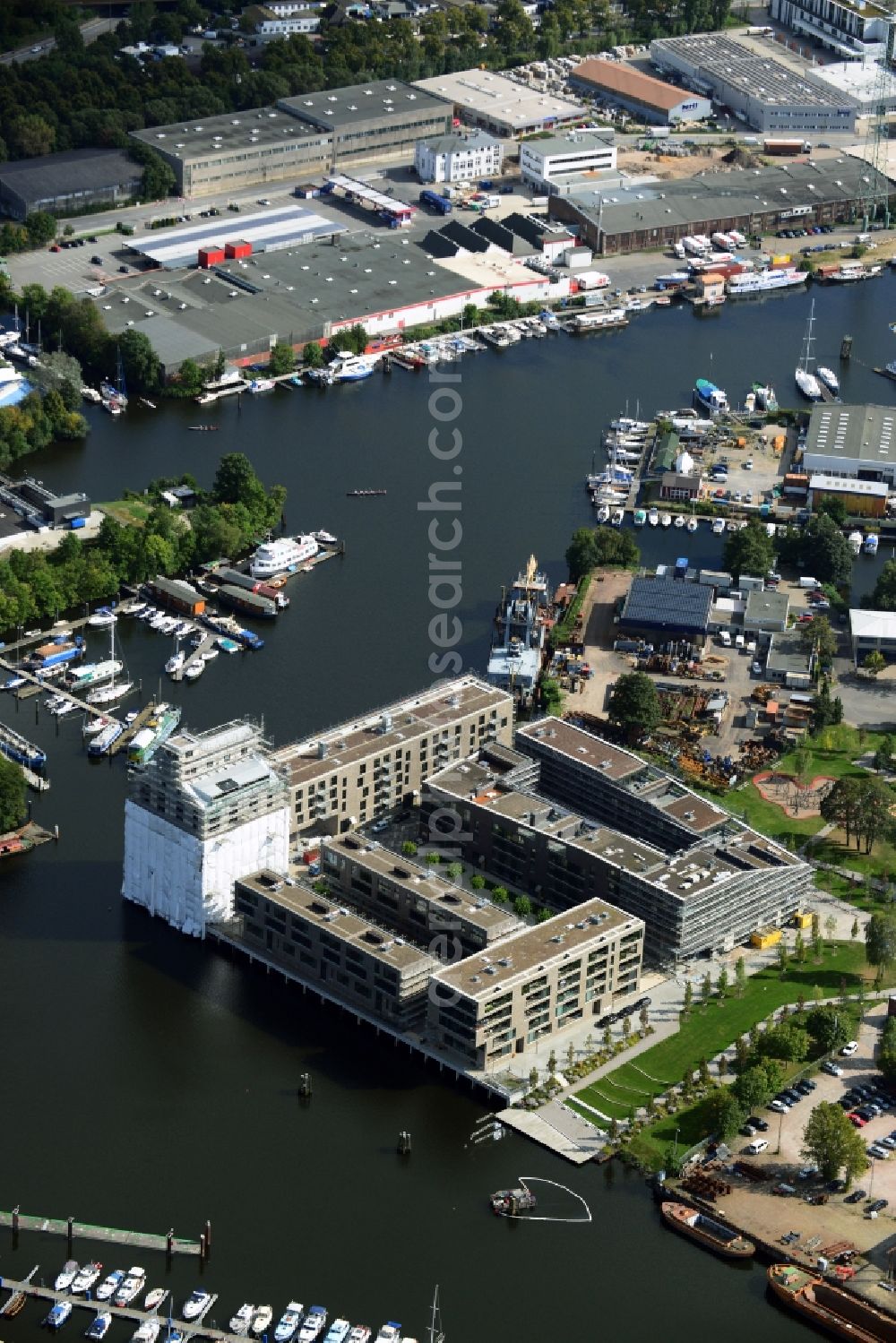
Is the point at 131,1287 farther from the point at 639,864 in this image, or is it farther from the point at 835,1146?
the point at 639,864

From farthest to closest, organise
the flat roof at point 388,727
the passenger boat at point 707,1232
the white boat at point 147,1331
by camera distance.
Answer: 1. the flat roof at point 388,727
2. the passenger boat at point 707,1232
3. the white boat at point 147,1331

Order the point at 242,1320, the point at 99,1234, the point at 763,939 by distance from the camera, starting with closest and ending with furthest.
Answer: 1. the point at 242,1320
2. the point at 99,1234
3. the point at 763,939

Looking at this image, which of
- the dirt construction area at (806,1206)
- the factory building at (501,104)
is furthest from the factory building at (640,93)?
the dirt construction area at (806,1206)

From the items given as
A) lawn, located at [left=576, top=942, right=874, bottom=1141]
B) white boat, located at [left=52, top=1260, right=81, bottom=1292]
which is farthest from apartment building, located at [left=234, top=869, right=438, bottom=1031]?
white boat, located at [left=52, top=1260, right=81, bottom=1292]

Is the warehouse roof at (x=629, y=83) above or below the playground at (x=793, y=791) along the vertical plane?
above

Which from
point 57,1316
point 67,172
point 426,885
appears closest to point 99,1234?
point 57,1316

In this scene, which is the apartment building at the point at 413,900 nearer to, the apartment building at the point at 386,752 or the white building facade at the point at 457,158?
the apartment building at the point at 386,752
